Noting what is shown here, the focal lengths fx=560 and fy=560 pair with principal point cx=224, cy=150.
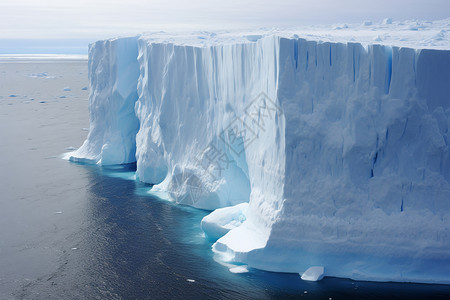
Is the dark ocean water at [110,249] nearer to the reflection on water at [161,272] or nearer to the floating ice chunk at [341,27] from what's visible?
the reflection on water at [161,272]

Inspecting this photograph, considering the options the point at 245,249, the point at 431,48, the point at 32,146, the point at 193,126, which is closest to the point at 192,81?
the point at 193,126

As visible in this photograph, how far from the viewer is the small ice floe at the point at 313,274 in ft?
23.3

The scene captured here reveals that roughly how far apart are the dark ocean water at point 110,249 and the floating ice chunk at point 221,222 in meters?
0.21

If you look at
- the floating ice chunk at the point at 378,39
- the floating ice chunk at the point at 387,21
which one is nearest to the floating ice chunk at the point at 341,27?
the floating ice chunk at the point at 387,21

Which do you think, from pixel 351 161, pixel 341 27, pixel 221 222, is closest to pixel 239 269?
pixel 221 222

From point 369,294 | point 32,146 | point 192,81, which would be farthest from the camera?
point 32,146

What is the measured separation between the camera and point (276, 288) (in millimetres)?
7008

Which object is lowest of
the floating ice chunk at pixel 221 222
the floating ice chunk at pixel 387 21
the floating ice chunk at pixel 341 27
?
the floating ice chunk at pixel 221 222

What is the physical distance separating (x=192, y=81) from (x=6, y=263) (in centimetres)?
450

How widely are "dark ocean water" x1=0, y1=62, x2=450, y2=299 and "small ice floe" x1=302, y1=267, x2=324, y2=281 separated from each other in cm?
8

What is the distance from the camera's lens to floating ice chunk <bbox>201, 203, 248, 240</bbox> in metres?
8.46

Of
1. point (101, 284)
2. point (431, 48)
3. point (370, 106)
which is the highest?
point (431, 48)

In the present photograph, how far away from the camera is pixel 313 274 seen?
7.13 meters

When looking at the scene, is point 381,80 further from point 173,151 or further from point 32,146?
point 32,146
